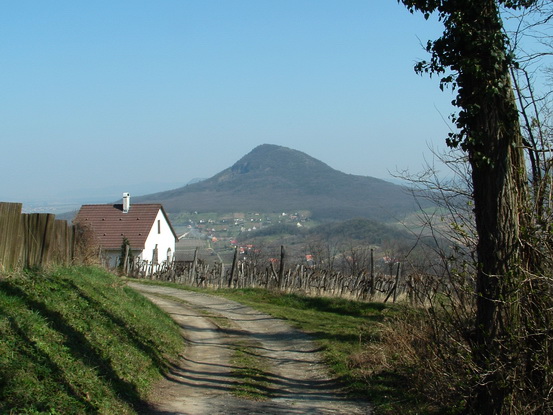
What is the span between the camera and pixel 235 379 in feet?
39.0

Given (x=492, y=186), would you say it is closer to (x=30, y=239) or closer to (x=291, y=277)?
(x=30, y=239)

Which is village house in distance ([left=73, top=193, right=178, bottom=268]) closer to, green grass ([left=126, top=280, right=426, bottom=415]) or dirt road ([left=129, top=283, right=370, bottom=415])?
green grass ([left=126, top=280, right=426, bottom=415])

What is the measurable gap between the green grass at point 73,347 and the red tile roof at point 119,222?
34996 mm

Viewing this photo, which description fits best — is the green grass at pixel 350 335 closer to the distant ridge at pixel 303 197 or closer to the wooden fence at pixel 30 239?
the wooden fence at pixel 30 239

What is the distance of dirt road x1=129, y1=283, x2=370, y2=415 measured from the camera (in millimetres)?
9664

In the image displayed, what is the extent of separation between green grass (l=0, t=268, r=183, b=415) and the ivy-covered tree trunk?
15.1 ft

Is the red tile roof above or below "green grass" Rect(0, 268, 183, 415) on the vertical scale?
above

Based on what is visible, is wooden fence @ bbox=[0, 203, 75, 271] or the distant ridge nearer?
wooden fence @ bbox=[0, 203, 75, 271]

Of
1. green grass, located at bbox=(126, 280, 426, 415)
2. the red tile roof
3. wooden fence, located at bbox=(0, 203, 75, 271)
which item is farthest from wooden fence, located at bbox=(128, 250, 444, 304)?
wooden fence, located at bbox=(0, 203, 75, 271)

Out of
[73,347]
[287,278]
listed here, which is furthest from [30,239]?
[287,278]

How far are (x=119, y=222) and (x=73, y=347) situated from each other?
4285 centimetres

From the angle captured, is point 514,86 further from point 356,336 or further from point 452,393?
point 356,336

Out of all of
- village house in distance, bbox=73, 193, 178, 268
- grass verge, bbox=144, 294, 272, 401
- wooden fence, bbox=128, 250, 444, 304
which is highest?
village house in distance, bbox=73, 193, 178, 268

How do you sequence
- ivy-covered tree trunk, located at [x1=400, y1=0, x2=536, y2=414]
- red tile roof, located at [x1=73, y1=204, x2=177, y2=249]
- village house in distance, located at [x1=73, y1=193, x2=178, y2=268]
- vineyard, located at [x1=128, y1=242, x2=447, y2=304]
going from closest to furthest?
ivy-covered tree trunk, located at [x1=400, y1=0, x2=536, y2=414] < vineyard, located at [x1=128, y1=242, x2=447, y2=304] < village house in distance, located at [x1=73, y1=193, x2=178, y2=268] < red tile roof, located at [x1=73, y1=204, x2=177, y2=249]
